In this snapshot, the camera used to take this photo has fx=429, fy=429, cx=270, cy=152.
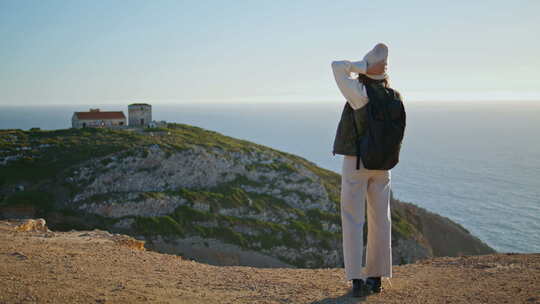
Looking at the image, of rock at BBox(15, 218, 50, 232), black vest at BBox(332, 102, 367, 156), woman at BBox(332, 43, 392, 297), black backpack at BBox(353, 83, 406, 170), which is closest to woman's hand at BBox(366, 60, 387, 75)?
woman at BBox(332, 43, 392, 297)

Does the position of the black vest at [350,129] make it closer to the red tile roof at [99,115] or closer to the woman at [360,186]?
the woman at [360,186]

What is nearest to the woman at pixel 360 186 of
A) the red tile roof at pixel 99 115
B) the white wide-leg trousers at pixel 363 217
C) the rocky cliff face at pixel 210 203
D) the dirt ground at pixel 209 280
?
the white wide-leg trousers at pixel 363 217

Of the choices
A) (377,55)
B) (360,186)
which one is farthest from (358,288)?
(377,55)

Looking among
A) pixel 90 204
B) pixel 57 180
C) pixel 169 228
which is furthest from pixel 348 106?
pixel 57 180

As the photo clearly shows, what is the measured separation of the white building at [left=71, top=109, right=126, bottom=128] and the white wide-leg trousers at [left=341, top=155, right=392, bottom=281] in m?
60.3

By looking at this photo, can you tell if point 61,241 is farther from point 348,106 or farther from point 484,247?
point 484,247

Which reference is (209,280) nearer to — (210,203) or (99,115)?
(210,203)

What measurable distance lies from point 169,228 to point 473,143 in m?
160

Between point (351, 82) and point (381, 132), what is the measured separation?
86 centimetres

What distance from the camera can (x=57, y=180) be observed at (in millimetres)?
39844

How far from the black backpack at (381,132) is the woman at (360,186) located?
0.34 feet

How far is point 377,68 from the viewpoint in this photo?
6555mm

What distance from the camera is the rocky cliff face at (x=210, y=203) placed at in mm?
36625

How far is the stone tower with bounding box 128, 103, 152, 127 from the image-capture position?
6438cm
